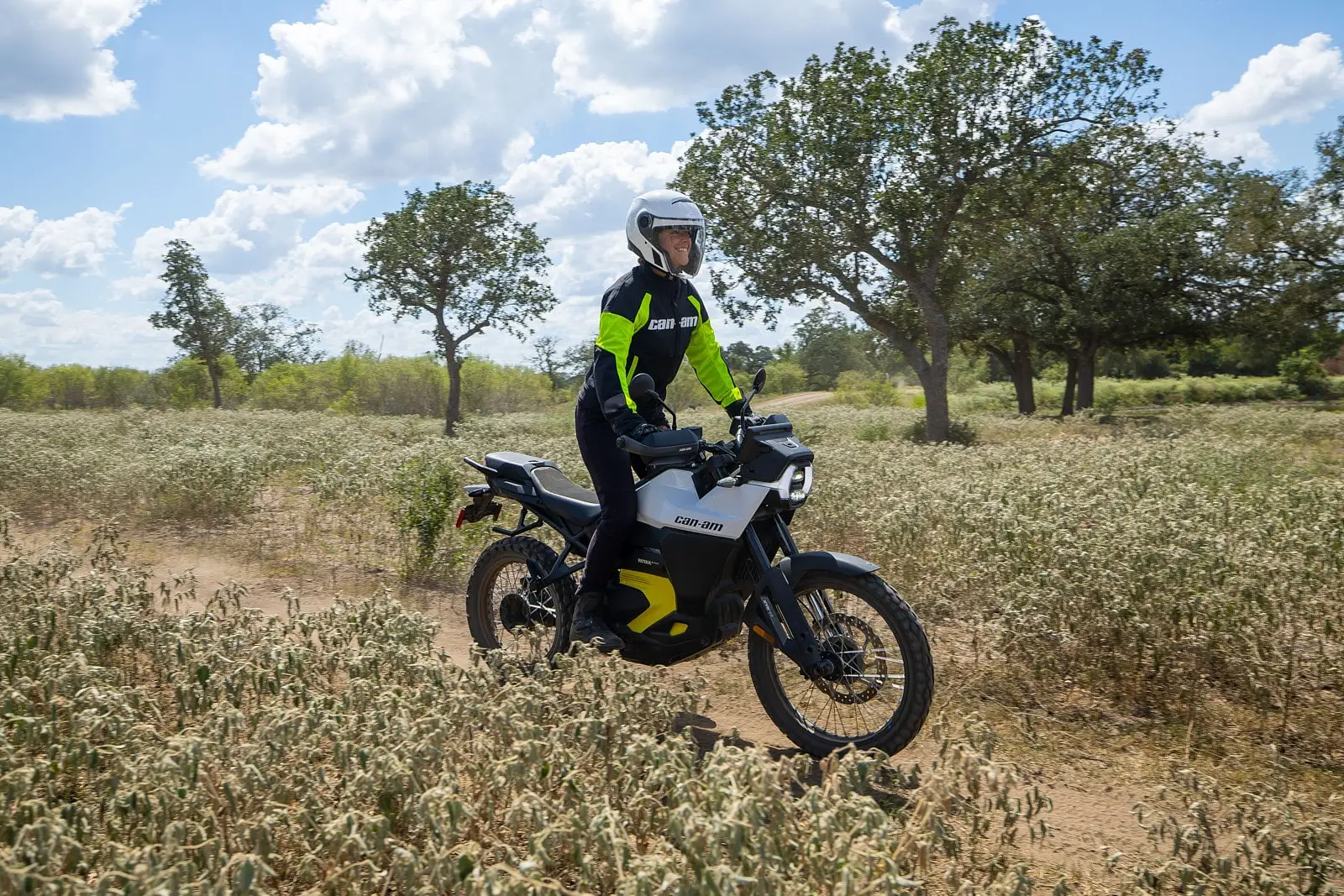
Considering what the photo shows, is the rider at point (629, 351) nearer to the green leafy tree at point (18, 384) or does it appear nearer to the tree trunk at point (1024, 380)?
the tree trunk at point (1024, 380)

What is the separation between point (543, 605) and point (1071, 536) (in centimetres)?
356

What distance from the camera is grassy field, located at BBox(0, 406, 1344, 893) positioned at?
9.11ft

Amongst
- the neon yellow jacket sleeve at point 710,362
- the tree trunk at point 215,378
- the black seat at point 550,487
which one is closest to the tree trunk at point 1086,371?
the neon yellow jacket sleeve at point 710,362

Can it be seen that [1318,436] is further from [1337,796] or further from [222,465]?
[222,465]

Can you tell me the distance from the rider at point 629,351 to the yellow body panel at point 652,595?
13 centimetres

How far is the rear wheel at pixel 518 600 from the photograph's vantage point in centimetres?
571

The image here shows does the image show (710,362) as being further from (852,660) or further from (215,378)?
(215,378)

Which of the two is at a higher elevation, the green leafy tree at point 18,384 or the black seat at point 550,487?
the green leafy tree at point 18,384

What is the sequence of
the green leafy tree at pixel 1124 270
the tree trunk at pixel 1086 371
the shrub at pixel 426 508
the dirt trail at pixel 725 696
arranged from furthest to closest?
the tree trunk at pixel 1086 371, the green leafy tree at pixel 1124 270, the shrub at pixel 426 508, the dirt trail at pixel 725 696

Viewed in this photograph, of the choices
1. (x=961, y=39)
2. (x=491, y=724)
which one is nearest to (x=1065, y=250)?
(x=961, y=39)

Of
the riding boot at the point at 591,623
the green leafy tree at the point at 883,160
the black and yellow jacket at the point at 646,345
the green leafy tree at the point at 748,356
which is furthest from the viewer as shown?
the green leafy tree at the point at 748,356

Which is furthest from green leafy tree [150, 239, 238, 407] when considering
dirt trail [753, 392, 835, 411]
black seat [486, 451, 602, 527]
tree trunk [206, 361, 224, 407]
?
black seat [486, 451, 602, 527]

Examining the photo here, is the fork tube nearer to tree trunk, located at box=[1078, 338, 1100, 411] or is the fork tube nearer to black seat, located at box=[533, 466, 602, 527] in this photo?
black seat, located at box=[533, 466, 602, 527]

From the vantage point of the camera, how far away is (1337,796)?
4090mm
